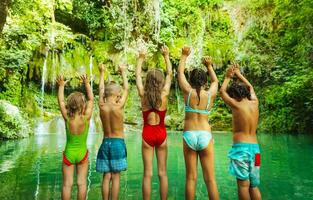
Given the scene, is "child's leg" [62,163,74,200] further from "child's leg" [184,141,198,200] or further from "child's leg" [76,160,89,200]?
"child's leg" [184,141,198,200]

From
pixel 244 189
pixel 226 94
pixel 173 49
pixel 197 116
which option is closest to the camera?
pixel 244 189

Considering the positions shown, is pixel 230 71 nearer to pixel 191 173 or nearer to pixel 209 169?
pixel 209 169

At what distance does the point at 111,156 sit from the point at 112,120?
0.44 m

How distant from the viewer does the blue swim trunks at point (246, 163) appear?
14.3 feet

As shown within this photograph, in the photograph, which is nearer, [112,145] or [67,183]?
[67,183]

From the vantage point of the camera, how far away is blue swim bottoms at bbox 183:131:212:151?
170 inches

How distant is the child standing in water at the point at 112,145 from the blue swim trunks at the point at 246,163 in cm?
134

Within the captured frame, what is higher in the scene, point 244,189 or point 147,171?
point 147,171

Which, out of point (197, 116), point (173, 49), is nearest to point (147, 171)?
point (197, 116)

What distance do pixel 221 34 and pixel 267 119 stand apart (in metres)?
6.81

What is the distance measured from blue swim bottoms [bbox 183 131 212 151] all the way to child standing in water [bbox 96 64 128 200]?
2.74 ft

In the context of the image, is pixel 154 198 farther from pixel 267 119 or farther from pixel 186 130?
pixel 267 119

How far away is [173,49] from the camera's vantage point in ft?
75.7

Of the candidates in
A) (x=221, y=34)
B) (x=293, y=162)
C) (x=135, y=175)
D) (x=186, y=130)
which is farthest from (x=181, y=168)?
(x=221, y=34)
